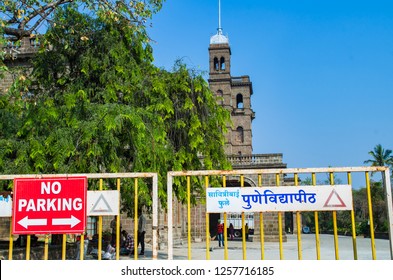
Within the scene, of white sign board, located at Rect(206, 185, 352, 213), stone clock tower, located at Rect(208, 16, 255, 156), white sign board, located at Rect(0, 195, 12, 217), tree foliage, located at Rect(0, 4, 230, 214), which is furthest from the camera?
stone clock tower, located at Rect(208, 16, 255, 156)

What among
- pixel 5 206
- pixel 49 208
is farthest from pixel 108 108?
pixel 49 208

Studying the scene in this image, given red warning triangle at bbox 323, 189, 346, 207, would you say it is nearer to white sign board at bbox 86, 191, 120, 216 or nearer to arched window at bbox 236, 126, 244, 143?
white sign board at bbox 86, 191, 120, 216

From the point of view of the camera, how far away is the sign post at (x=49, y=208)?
17.3ft

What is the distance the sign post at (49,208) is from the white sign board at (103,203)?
0.26 feet

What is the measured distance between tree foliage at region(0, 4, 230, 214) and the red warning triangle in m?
6.01

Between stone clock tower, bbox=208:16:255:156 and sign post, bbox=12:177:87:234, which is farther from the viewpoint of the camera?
stone clock tower, bbox=208:16:255:156

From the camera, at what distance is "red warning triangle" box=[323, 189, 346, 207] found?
5266 millimetres

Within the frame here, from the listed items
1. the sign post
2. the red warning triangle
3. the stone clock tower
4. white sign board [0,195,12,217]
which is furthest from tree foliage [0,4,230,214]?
the stone clock tower

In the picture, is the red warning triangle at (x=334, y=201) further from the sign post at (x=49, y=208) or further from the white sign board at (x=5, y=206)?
the white sign board at (x=5, y=206)

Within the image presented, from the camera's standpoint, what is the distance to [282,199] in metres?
5.28

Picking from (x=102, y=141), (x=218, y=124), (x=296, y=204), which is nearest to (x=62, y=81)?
(x=102, y=141)

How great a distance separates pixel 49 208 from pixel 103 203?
63cm

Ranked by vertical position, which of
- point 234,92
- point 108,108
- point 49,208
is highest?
point 234,92

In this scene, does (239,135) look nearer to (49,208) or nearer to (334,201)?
(334,201)
